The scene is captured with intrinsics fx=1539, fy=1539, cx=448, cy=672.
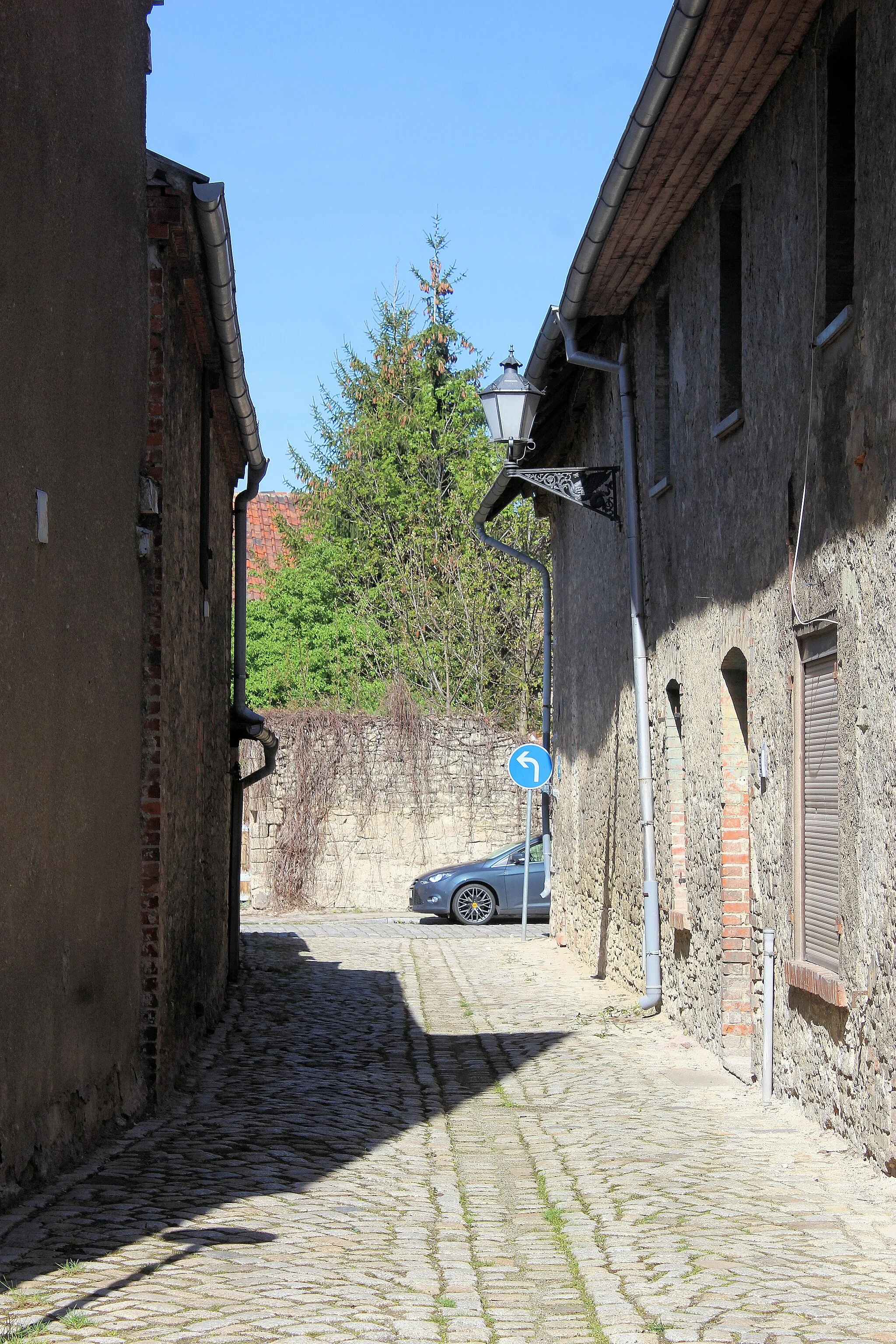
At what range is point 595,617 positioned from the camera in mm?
14758

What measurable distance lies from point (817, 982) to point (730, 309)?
443 cm

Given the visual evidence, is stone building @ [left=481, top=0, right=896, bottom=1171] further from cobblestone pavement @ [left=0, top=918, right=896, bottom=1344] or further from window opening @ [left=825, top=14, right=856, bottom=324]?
cobblestone pavement @ [left=0, top=918, right=896, bottom=1344]

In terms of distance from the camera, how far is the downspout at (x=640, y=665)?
1142 centimetres

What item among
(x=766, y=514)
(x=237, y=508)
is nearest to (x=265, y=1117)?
(x=766, y=514)

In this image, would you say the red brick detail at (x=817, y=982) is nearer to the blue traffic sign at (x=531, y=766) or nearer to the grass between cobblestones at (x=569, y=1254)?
the grass between cobblestones at (x=569, y=1254)

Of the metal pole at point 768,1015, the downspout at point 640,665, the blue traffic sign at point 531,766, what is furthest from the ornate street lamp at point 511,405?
the blue traffic sign at point 531,766

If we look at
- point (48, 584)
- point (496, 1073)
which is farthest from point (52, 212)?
point (496, 1073)

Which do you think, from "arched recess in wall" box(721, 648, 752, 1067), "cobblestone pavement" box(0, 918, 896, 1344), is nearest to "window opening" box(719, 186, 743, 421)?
"arched recess in wall" box(721, 648, 752, 1067)

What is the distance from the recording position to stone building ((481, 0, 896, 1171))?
261 inches

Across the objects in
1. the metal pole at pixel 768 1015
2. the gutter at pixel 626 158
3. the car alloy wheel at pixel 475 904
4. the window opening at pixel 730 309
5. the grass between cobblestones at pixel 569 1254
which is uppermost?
the gutter at pixel 626 158

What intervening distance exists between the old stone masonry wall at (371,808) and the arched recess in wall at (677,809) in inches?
576

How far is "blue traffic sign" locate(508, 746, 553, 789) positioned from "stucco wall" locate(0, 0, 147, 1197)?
9539 mm

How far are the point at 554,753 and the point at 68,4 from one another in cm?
1291

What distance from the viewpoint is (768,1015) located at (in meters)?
8.11
